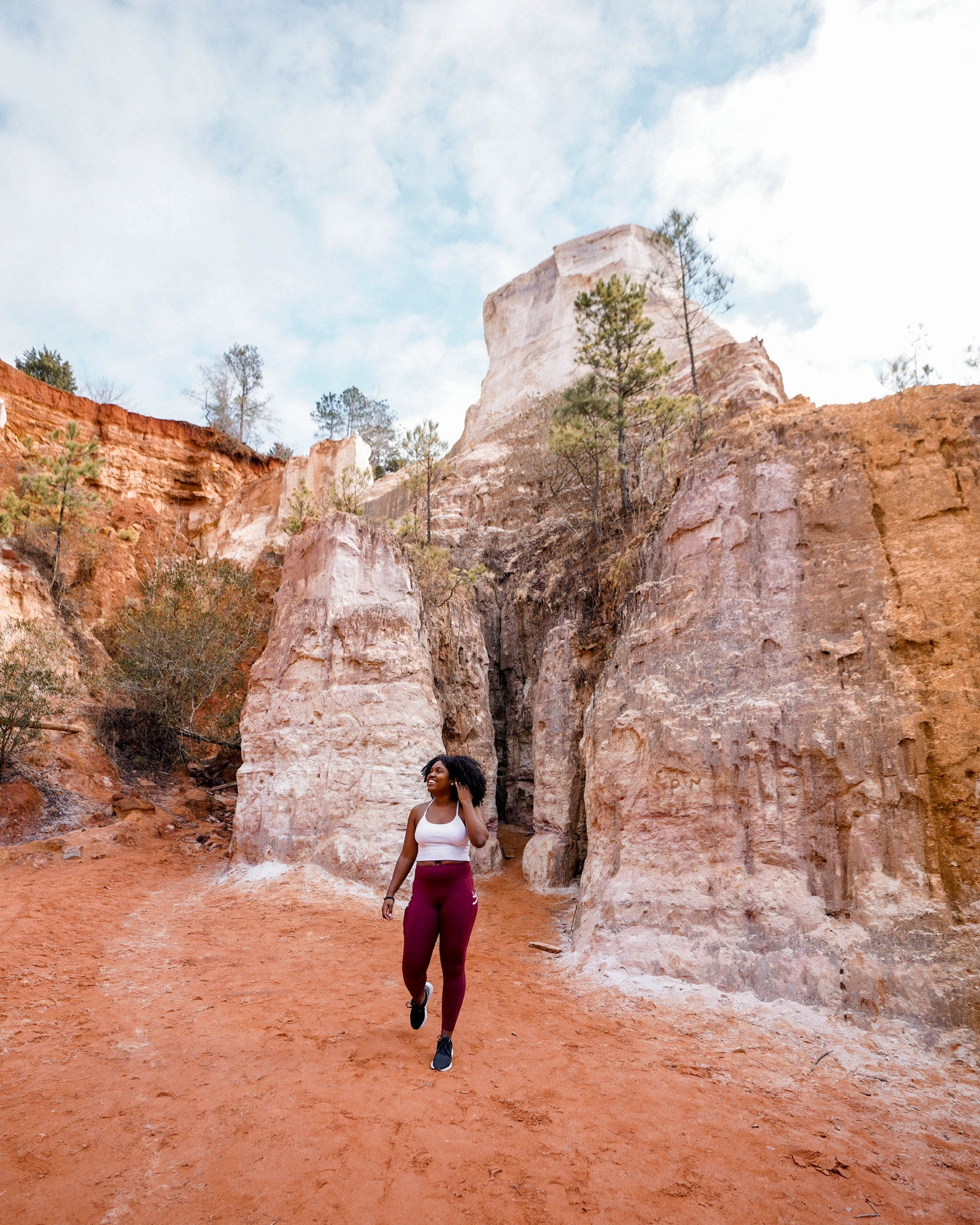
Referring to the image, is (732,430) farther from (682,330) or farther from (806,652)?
(682,330)

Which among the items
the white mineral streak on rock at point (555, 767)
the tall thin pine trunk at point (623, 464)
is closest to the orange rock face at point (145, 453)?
the tall thin pine trunk at point (623, 464)

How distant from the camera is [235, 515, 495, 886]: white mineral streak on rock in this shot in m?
8.90

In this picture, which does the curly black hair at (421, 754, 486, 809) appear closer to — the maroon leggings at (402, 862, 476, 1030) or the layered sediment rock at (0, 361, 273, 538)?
the maroon leggings at (402, 862, 476, 1030)

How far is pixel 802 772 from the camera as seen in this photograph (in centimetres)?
562

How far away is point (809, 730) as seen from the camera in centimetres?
564

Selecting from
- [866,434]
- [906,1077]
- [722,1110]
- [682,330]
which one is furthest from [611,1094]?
[682,330]

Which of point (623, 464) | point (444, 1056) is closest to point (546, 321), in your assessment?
point (623, 464)

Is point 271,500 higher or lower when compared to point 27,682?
higher

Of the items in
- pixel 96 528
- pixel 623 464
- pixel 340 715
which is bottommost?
pixel 340 715

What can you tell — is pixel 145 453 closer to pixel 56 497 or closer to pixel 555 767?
pixel 56 497

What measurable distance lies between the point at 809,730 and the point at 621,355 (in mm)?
12778

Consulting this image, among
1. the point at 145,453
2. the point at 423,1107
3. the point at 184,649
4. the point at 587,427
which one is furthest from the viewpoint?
the point at 145,453

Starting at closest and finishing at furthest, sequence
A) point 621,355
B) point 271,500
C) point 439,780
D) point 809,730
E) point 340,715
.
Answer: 1. point 439,780
2. point 809,730
3. point 340,715
4. point 621,355
5. point 271,500

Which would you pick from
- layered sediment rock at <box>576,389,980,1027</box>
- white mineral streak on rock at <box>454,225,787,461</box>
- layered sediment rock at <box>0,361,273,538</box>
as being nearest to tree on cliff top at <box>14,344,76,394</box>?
layered sediment rock at <box>0,361,273,538</box>
